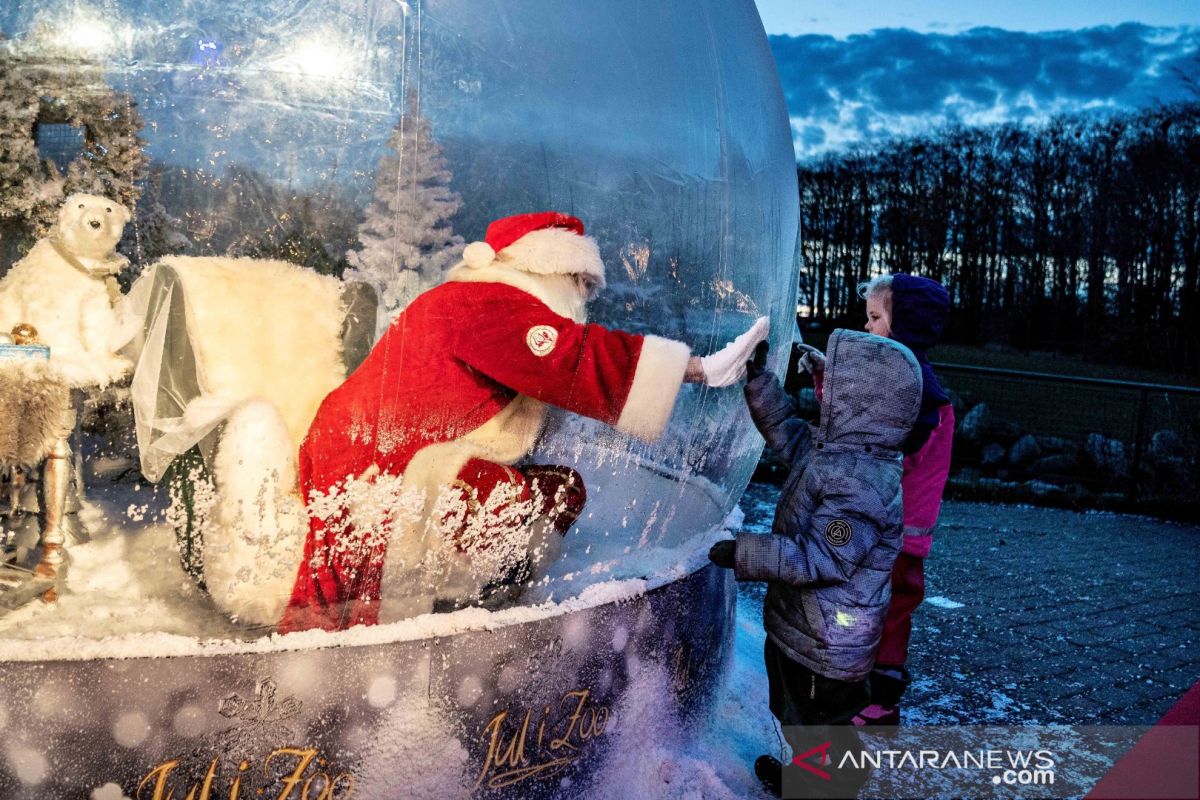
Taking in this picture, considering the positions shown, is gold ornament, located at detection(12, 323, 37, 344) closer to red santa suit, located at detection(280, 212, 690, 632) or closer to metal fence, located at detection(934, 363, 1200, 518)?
red santa suit, located at detection(280, 212, 690, 632)

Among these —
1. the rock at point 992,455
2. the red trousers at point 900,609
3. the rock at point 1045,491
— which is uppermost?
the red trousers at point 900,609

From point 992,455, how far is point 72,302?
10.5 m

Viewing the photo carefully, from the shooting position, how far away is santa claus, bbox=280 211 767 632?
2316 mm

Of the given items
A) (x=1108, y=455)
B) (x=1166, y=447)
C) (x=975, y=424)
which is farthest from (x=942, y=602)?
(x=975, y=424)

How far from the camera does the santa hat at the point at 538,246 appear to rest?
2.33 metres

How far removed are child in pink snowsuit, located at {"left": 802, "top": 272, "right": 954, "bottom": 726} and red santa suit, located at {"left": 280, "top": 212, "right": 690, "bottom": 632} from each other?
1.26 meters

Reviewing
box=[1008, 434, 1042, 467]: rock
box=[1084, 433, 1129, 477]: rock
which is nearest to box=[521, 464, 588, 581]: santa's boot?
box=[1084, 433, 1129, 477]: rock

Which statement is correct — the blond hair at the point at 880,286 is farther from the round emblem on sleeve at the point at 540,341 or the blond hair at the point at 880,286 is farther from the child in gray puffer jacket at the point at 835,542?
the round emblem on sleeve at the point at 540,341

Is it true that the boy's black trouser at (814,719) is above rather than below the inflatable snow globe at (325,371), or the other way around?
below

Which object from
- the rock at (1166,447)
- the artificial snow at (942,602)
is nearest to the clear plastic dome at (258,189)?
the artificial snow at (942,602)

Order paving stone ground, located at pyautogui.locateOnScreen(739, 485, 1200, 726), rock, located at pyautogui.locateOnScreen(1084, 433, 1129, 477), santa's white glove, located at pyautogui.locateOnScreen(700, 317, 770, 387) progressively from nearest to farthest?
santa's white glove, located at pyautogui.locateOnScreen(700, 317, 770, 387)
paving stone ground, located at pyautogui.locateOnScreen(739, 485, 1200, 726)
rock, located at pyautogui.locateOnScreen(1084, 433, 1129, 477)

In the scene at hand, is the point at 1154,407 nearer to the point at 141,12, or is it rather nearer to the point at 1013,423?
the point at 1013,423

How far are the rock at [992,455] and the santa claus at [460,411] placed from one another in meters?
9.34

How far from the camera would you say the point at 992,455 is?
11.0 m
